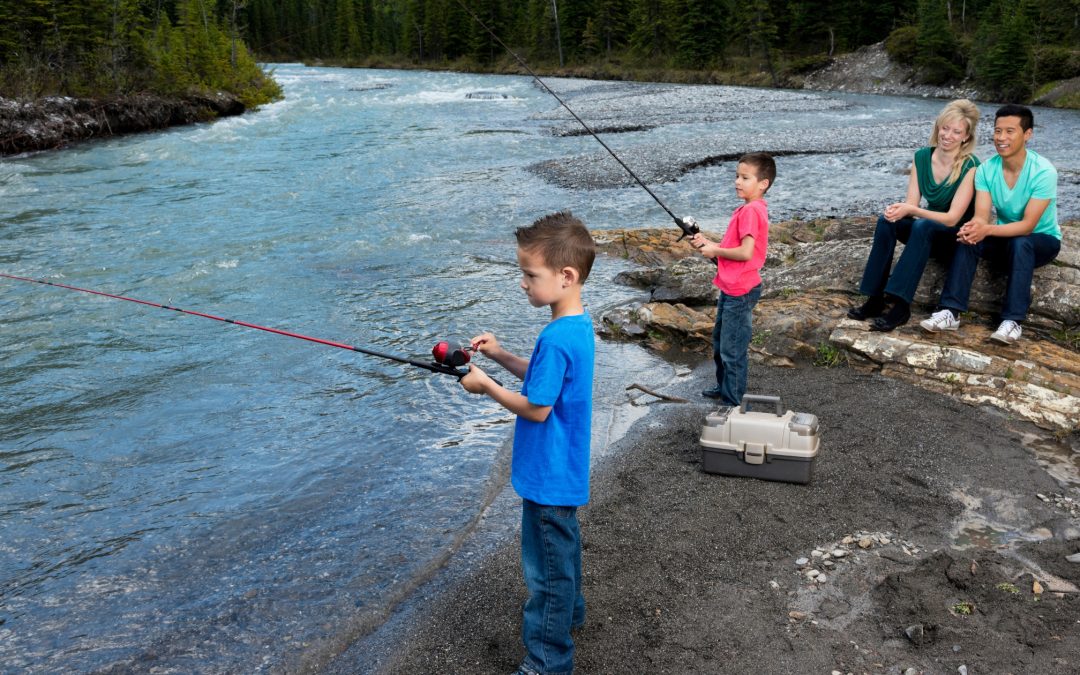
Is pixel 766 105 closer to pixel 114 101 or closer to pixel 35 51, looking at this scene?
pixel 114 101

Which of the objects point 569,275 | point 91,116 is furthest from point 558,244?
point 91,116

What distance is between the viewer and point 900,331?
6406mm

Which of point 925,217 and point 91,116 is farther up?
point 91,116

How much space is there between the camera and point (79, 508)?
496 cm

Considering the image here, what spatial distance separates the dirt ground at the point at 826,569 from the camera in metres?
3.28

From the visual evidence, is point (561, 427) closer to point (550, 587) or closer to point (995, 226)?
point (550, 587)

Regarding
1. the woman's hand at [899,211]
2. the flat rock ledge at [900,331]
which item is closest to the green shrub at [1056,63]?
the flat rock ledge at [900,331]

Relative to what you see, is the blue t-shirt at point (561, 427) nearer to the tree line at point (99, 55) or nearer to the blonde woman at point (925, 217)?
the blonde woman at point (925, 217)

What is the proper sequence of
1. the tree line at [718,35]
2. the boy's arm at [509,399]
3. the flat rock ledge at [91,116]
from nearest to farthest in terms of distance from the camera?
the boy's arm at [509,399] < the flat rock ledge at [91,116] < the tree line at [718,35]

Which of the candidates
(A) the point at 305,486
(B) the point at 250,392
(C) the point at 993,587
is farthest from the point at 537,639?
(B) the point at 250,392

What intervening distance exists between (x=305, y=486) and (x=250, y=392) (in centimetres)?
183

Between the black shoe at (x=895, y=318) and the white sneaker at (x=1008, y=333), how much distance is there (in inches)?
23.3

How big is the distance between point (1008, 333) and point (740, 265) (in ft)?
6.55

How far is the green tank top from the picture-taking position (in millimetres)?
6355
